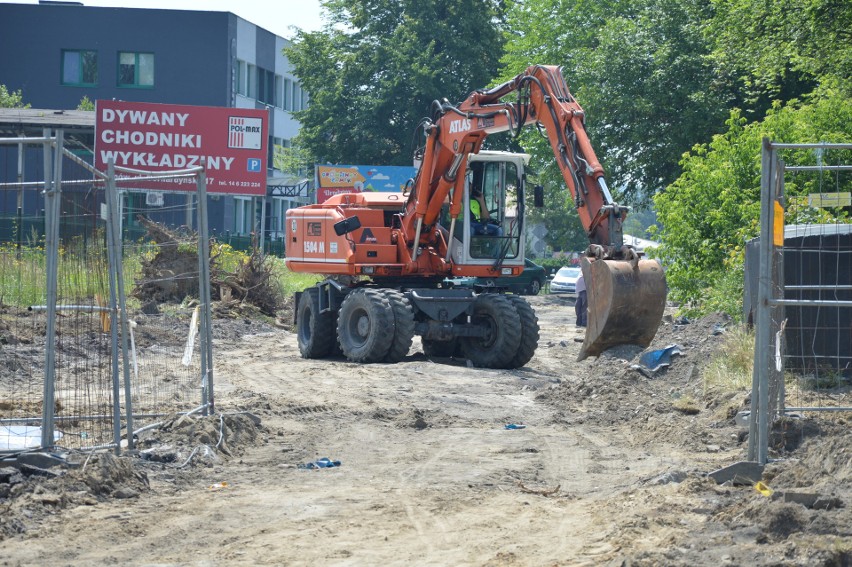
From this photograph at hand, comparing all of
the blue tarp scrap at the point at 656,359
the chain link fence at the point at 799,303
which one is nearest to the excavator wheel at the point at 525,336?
the blue tarp scrap at the point at 656,359

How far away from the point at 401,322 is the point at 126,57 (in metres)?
38.6

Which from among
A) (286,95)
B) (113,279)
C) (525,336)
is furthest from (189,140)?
(113,279)

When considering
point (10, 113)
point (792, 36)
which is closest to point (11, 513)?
point (792, 36)

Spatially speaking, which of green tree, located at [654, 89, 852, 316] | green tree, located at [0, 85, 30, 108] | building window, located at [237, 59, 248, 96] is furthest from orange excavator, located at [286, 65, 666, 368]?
building window, located at [237, 59, 248, 96]

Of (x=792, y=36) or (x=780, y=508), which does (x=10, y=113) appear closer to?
(x=792, y=36)

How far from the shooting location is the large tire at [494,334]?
707 inches

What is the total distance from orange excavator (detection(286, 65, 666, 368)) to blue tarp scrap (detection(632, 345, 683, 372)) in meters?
0.70

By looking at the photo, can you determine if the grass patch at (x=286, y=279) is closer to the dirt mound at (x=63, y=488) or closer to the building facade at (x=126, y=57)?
the building facade at (x=126, y=57)

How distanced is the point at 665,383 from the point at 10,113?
32.6 m

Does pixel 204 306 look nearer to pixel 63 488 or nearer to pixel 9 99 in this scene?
pixel 63 488

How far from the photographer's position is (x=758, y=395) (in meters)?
8.43

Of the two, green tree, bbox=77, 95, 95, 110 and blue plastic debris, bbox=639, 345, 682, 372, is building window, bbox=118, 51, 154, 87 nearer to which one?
green tree, bbox=77, 95, 95, 110

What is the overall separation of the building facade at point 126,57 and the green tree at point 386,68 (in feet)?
11.9

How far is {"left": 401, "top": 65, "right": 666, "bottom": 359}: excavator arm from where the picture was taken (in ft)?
48.7
